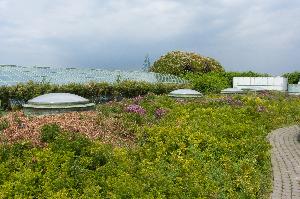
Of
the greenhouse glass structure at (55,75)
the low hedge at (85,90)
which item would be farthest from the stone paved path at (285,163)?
the greenhouse glass structure at (55,75)

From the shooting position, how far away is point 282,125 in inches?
805

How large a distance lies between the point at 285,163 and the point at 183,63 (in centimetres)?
3748

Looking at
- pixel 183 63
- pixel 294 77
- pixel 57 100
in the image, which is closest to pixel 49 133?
pixel 57 100

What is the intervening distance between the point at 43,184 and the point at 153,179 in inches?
72.1

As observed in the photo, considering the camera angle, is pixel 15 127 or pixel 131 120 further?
pixel 131 120

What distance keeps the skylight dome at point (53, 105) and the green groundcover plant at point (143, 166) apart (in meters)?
2.44

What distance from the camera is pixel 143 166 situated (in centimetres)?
952

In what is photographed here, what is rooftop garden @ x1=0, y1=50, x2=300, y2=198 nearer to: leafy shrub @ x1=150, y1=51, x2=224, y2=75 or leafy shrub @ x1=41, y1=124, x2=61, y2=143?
leafy shrub @ x1=41, y1=124, x2=61, y2=143

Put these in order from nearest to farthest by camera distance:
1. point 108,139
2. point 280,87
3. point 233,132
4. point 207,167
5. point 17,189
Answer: point 17,189 → point 207,167 → point 108,139 → point 233,132 → point 280,87

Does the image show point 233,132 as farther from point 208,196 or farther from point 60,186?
point 60,186

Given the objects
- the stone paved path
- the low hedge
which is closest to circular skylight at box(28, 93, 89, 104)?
the low hedge

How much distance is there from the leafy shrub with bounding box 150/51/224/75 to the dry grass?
35.0 metres

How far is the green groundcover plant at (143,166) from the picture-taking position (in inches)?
315

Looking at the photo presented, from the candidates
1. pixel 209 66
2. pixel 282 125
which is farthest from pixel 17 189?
pixel 209 66
